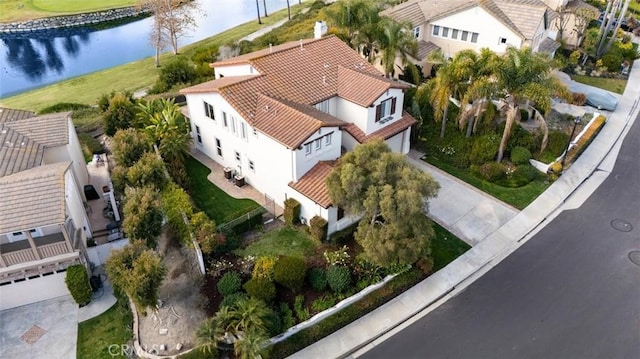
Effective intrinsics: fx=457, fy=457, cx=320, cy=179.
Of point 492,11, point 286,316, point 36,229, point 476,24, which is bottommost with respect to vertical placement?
point 286,316

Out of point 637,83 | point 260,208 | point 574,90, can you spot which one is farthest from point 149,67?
point 637,83

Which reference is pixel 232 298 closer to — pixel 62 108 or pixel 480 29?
pixel 62 108

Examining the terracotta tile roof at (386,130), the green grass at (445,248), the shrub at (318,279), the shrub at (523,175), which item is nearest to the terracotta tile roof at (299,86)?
the terracotta tile roof at (386,130)

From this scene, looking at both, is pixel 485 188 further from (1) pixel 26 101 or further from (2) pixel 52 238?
(1) pixel 26 101

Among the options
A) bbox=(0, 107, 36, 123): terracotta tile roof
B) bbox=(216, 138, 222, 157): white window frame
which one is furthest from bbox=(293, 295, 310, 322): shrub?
bbox=(0, 107, 36, 123): terracotta tile roof

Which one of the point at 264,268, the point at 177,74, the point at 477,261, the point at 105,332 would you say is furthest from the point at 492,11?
the point at 105,332

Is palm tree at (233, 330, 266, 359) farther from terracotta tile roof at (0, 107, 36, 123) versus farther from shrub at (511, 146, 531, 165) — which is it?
terracotta tile roof at (0, 107, 36, 123)
